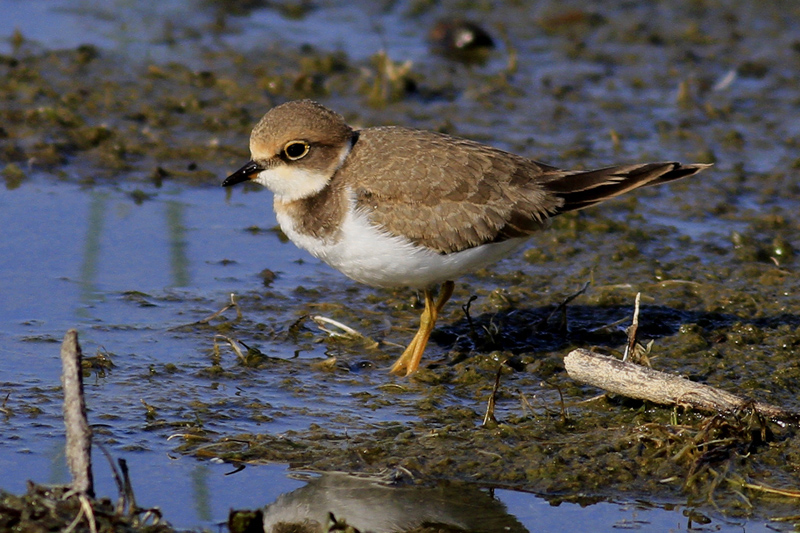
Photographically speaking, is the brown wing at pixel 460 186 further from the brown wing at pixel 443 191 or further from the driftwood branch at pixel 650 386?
the driftwood branch at pixel 650 386

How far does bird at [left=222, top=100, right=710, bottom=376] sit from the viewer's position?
5.84m

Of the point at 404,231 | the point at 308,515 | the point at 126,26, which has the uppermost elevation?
the point at 126,26

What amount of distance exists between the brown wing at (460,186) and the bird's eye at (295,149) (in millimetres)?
241

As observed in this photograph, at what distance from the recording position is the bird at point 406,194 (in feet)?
19.2

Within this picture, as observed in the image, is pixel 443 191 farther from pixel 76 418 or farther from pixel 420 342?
pixel 76 418

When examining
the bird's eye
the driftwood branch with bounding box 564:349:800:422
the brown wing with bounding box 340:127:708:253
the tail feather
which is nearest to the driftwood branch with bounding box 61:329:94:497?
the brown wing with bounding box 340:127:708:253

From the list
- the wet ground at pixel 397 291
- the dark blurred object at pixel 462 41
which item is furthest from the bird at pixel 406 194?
the dark blurred object at pixel 462 41

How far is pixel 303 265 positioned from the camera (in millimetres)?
7539

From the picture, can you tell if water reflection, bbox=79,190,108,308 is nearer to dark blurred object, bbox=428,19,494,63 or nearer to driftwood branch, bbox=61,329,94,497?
driftwood branch, bbox=61,329,94,497

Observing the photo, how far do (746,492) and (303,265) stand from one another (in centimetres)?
365

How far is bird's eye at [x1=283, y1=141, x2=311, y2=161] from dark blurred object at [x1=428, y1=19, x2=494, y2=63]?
536 cm

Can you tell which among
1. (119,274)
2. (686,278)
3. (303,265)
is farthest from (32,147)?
(686,278)

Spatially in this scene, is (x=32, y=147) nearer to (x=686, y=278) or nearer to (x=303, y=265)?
(x=303, y=265)

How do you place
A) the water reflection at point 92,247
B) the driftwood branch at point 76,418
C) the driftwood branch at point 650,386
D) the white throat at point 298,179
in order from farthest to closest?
the water reflection at point 92,247, the white throat at point 298,179, the driftwood branch at point 650,386, the driftwood branch at point 76,418
